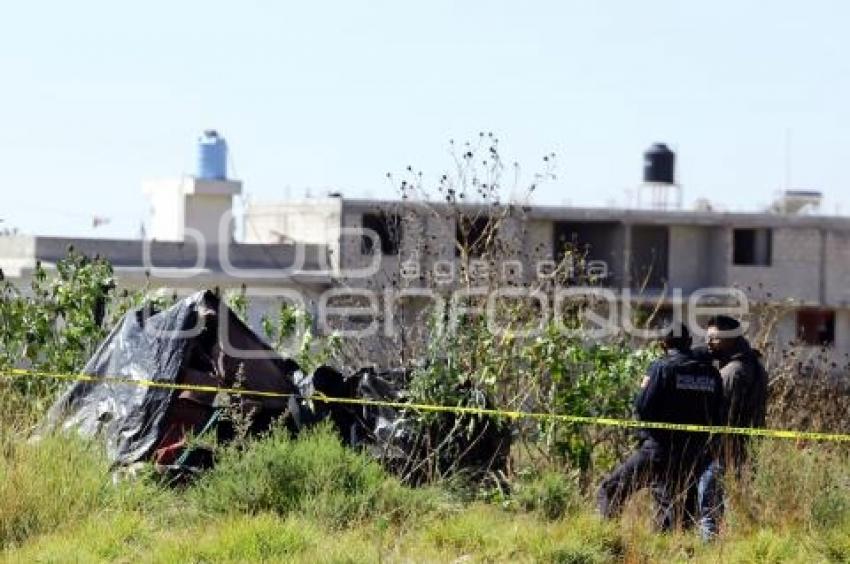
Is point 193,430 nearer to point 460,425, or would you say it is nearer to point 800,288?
point 460,425

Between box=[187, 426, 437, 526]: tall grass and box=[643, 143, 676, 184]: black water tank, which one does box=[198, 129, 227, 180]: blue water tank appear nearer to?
box=[643, 143, 676, 184]: black water tank

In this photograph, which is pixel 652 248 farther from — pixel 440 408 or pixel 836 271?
pixel 440 408

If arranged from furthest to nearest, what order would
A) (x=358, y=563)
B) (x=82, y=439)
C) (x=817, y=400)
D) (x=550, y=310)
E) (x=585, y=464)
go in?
(x=817, y=400) → (x=550, y=310) → (x=585, y=464) → (x=82, y=439) → (x=358, y=563)

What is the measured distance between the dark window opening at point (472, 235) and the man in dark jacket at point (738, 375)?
9.92 feet

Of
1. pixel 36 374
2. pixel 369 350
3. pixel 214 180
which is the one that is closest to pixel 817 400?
pixel 369 350

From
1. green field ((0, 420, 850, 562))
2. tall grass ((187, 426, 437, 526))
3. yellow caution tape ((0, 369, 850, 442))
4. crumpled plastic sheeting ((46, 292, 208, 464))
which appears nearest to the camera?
green field ((0, 420, 850, 562))

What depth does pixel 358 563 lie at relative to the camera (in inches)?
396

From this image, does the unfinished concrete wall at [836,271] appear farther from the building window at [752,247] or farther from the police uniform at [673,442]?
the police uniform at [673,442]

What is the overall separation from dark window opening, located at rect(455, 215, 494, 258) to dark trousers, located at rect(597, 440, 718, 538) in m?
3.54

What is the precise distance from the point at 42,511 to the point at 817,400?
24.3 ft

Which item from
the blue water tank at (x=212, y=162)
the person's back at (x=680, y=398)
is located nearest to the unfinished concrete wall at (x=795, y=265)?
the blue water tank at (x=212, y=162)

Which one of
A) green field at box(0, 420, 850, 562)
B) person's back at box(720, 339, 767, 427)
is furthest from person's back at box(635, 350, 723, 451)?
green field at box(0, 420, 850, 562)

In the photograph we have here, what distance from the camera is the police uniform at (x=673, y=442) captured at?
12117mm

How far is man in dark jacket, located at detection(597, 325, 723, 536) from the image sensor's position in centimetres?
1212
